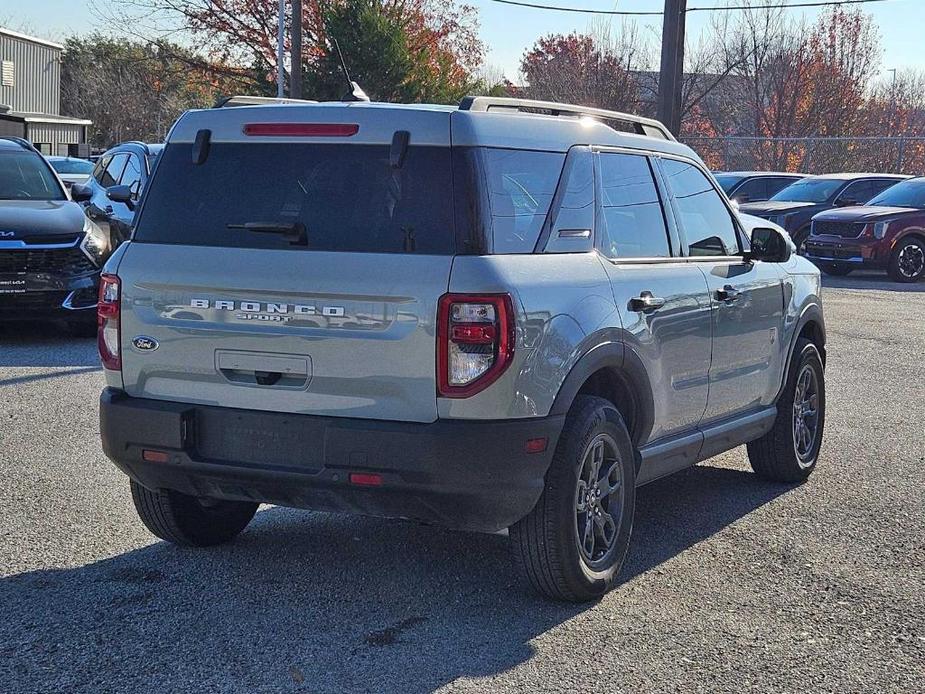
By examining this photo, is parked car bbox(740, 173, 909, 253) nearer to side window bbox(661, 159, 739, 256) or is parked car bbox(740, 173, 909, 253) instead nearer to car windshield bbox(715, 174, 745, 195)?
car windshield bbox(715, 174, 745, 195)

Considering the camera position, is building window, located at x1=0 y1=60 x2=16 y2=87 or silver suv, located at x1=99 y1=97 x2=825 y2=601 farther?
building window, located at x1=0 y1=60 x2=16 y2=87

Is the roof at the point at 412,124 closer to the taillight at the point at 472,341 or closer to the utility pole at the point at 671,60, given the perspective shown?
the taillight at the point at 472,341

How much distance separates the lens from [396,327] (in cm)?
470

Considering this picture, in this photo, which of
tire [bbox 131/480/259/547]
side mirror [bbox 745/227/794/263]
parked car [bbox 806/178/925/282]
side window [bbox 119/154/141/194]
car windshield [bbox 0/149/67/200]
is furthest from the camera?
parked car [bbox 806/178/925/282]

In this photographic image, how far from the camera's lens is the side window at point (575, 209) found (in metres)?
5.18

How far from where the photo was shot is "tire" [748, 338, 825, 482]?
7316mm

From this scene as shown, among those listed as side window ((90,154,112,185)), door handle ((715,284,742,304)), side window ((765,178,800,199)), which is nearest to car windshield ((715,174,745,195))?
side window ((765,178,800,199))

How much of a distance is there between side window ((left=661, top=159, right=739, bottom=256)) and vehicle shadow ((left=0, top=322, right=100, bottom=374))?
6.05m

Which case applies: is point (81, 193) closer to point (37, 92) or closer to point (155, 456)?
point (155, 456)

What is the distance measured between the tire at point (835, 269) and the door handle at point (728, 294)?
1731 centimetres

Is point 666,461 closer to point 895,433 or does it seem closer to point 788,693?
point 788,693

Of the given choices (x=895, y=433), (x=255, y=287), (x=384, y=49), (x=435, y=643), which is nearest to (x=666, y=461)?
(x=435, y=643)

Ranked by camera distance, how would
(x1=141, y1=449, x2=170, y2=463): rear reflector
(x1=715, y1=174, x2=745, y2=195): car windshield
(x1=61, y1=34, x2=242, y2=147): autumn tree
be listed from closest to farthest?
(x1=141, y1=449, x2=170, y2=463): rear reflector
(x1=715, y1=174, x2=745, y2=195): car windshield
(x1=61, y1=34, x2=242, y2=147): autumn tree

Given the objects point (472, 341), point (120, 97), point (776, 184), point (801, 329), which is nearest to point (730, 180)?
point (776, 184)
